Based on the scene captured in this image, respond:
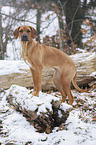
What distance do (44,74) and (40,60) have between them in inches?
74.9

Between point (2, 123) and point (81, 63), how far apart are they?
3301 millimetres

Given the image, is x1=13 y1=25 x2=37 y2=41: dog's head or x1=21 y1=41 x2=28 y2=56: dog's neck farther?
x1=21 y1=41 x2=28 y2=56: dog's neck

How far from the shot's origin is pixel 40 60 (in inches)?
126

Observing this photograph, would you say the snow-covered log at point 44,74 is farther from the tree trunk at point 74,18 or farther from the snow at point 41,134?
the tree trunk at point 74,18

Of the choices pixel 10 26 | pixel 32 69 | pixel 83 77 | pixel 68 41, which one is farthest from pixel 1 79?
pixel 68 41

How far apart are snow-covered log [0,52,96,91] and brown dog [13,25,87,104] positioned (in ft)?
4.72

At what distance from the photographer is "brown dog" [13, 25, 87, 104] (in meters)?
3.10

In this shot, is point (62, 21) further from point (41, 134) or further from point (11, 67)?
point (41, 134)

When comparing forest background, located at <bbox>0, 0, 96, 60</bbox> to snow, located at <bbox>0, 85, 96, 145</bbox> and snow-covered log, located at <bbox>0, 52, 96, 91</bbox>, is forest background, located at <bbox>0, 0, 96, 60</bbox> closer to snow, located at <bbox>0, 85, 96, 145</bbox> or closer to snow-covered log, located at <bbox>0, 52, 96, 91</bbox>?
snow-covered log, located at <bbox>0, 52, 96, 91</bbox>

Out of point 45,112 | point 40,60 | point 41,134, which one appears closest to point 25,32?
point 40,60

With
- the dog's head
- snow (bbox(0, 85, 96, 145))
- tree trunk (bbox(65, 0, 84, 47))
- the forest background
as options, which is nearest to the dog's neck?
the dog's head

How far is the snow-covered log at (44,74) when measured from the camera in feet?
16.1

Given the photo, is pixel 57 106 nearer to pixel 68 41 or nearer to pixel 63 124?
pixel 63 124

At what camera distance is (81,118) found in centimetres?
313
